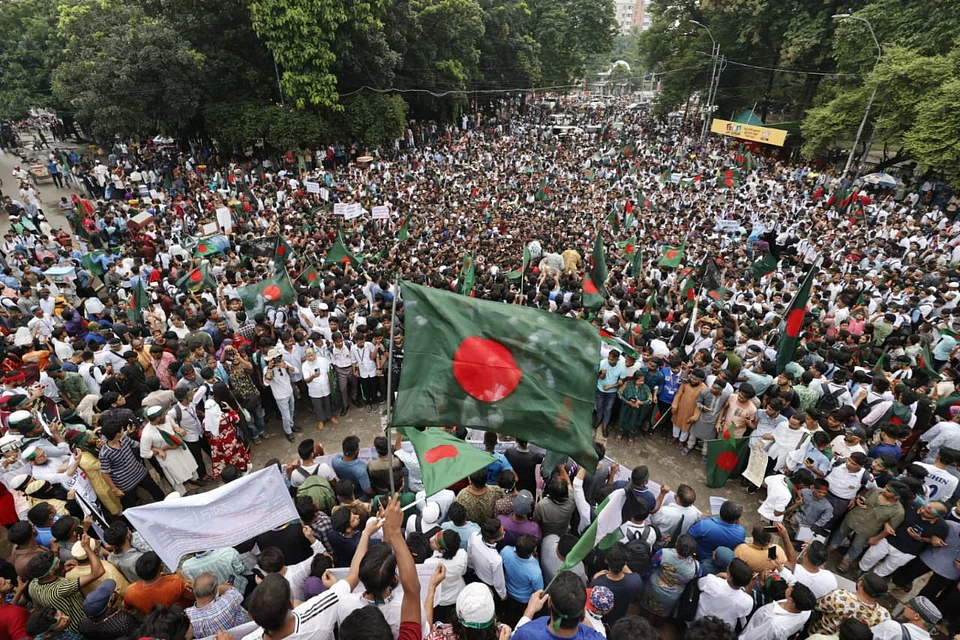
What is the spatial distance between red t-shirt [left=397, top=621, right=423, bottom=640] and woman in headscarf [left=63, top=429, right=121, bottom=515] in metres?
4.31

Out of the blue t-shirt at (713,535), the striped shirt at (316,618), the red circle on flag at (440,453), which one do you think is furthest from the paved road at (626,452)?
the striped shirt at (316,618)

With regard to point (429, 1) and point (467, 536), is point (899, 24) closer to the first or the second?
point (429, 1)

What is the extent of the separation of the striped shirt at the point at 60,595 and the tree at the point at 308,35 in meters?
23.4

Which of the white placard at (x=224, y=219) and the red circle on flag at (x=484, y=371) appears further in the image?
the white placard at (x=224, y=219)

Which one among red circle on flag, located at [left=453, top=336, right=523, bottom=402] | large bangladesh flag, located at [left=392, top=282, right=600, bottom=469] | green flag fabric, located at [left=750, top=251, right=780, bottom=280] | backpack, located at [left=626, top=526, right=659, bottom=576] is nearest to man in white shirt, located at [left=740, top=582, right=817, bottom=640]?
backpack, located at [left=626, top=526, right=659, bottom=576]

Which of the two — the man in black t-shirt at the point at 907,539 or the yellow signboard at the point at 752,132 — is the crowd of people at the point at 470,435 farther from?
the yellow signboard at the point at 752,132

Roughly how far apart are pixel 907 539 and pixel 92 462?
8148mm

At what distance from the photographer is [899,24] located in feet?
74.5

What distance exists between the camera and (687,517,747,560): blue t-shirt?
4.24m

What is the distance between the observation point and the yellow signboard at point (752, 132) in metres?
28.6

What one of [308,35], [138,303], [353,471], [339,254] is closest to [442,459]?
[353,471]

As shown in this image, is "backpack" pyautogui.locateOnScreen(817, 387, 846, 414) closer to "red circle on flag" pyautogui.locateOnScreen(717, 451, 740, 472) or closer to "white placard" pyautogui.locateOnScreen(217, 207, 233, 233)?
"red circle on flag" pyautogui.locateOnScreen(717, 451, 740, 472)

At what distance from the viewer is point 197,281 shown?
9.52 metres

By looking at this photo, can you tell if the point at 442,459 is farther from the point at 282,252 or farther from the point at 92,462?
the point at 282,252
